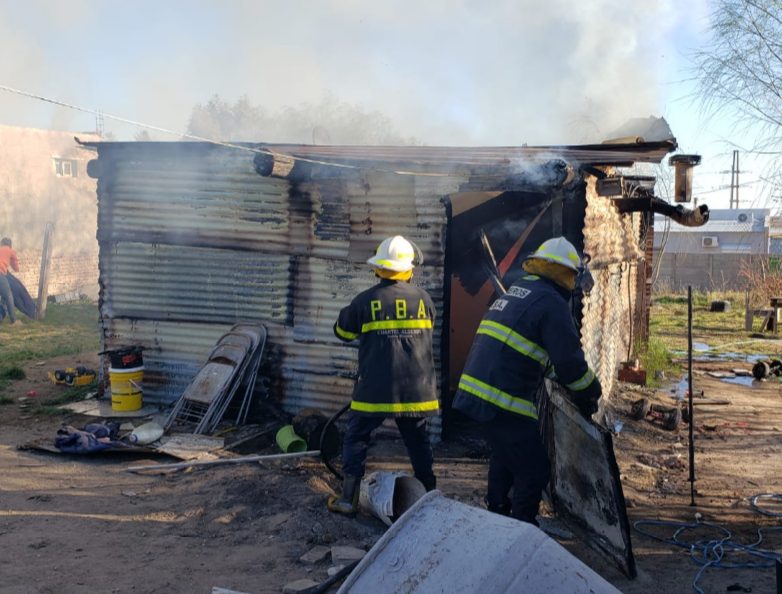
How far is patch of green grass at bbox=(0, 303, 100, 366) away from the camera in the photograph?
1240cm

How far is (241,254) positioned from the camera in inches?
324

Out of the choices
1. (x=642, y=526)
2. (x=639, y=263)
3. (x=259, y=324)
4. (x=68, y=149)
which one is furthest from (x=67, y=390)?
(x=68, y=149)

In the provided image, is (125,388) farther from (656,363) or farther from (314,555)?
(656,363)

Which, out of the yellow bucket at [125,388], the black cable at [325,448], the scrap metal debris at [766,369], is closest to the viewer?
the black cable at [325,448]

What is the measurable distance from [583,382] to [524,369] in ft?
1.20

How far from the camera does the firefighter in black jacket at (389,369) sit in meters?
5.42

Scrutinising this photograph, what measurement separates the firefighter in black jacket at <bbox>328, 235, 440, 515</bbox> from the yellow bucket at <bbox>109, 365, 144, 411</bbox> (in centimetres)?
362

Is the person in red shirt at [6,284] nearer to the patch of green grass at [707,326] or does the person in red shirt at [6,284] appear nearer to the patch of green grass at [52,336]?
the patch of green grass at [52,336]

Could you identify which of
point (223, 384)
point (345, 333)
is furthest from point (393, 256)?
point (223, 384)

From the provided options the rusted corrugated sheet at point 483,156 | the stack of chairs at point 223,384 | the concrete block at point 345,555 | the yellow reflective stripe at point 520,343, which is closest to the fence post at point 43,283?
the stack of chairs at point 223,384

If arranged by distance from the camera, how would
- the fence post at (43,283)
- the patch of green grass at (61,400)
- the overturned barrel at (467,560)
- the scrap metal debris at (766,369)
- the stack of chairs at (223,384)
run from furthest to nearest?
the fence post at (43,283) → the scrap metal debris at (766,369) → the patch of green grass at (61,400) → the stack of chairs at (223,384) → the overturned barrel at (467,560)

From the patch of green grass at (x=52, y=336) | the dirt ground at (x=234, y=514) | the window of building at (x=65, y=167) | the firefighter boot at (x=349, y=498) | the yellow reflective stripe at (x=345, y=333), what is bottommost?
the dirt ground at (x=234, y=514)

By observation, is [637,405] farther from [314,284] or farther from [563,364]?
[563,364]

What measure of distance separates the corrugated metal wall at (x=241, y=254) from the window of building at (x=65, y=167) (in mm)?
15364
